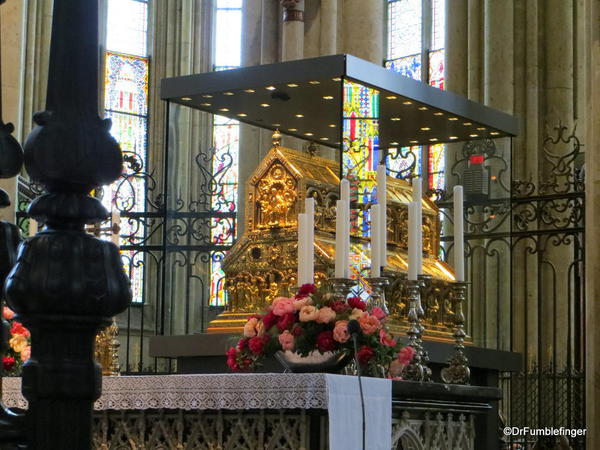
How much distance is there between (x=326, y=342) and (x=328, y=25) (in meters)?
8.96

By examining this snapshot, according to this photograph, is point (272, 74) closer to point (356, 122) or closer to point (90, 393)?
point (356, 122)

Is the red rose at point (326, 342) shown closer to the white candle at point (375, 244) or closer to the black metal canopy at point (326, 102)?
the white candle at point (375, 244)

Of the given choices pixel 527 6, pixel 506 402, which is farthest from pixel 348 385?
pixel 527 6

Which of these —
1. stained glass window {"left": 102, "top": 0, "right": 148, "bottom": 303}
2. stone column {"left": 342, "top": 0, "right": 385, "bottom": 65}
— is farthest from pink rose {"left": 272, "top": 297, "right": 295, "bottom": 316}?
stained glass window {"left": 102, "top": 0, "right": 148, "bottom": 303}

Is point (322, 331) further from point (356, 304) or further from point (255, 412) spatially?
point (255, 412)

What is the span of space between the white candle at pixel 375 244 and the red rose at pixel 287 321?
480 mm

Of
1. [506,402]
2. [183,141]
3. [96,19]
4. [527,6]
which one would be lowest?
[506,402]

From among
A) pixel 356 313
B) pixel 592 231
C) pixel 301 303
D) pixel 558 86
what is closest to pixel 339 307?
pixel 356 313

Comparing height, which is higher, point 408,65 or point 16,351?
point 408,65

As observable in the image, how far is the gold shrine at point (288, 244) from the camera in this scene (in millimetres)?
8375

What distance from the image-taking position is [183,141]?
968 centimetres

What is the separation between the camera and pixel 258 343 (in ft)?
20.7

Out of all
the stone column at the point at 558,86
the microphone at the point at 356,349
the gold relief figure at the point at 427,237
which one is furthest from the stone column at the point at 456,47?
the microphone at the point at 356,349

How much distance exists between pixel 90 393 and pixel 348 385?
3.85 m
